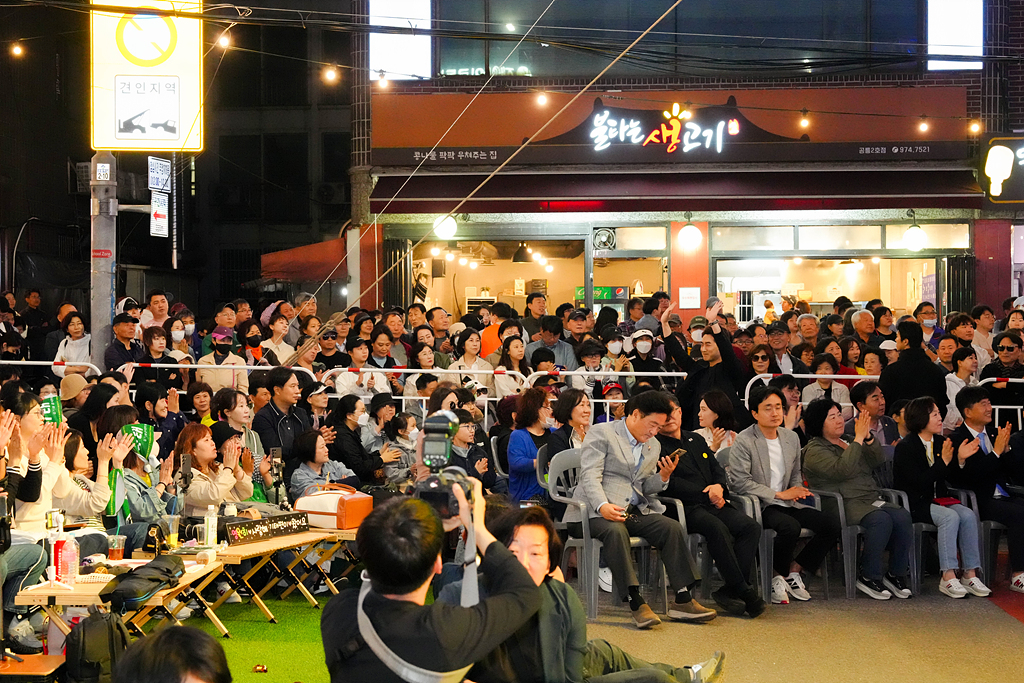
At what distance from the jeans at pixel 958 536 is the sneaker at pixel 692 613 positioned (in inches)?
74.3

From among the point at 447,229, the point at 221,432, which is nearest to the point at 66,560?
the point at 221,432

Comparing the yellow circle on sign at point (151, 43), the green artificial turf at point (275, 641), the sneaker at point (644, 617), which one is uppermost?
the yellow circle on sign at point (151, 43)

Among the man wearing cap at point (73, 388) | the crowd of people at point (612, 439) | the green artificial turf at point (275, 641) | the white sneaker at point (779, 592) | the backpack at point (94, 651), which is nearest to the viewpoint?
the backpack at point (94, 651)

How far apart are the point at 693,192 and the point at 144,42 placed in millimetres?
8274

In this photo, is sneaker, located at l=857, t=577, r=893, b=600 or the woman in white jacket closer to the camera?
sneaker, located at l=857, t=577, r=893, b=600

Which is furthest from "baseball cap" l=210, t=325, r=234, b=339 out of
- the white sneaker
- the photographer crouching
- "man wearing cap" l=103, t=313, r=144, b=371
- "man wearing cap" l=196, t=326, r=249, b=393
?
the photographer crouching

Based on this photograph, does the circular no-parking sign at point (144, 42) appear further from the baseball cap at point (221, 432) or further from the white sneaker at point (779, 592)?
the white sneaker at point (779, 592)

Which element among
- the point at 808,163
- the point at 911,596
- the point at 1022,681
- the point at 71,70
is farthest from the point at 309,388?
the point at 71,70

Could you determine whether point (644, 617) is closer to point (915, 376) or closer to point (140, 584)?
point (140, 584)

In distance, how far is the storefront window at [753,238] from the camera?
1570 cm

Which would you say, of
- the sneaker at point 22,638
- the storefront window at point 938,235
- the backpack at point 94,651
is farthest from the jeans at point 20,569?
the storefront window at point 938,235

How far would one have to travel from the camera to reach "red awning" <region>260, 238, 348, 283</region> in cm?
1580

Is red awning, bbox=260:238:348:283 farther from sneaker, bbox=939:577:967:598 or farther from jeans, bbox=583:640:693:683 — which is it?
jeans, bbox=583:640:693:683

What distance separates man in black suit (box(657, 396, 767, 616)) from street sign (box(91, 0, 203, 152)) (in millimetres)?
5266
